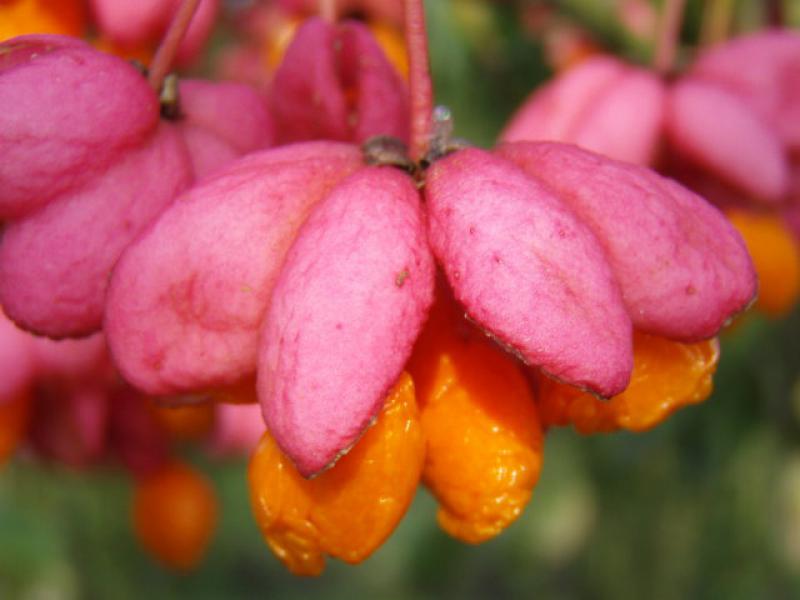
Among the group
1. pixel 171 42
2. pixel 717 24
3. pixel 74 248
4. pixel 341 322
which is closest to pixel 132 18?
pixel 171 42

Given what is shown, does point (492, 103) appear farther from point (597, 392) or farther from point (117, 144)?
point (597, 392)

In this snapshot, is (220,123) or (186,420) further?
(186,420)

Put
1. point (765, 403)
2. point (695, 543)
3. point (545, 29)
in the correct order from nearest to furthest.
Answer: point (545, 29) → point (765, 403) → point (695, 543)

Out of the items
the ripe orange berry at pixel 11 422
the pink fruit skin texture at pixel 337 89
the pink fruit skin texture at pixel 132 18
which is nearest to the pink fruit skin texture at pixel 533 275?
the pink fruit skin texture at pixel 337 89

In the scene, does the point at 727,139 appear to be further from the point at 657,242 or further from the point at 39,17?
the point at 39,17

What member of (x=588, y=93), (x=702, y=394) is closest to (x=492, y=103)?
(x=588, y=93)

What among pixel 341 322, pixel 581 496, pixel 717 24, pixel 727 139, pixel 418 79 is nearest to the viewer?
pixel 341 322

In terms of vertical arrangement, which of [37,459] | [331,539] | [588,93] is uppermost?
[588,93]
